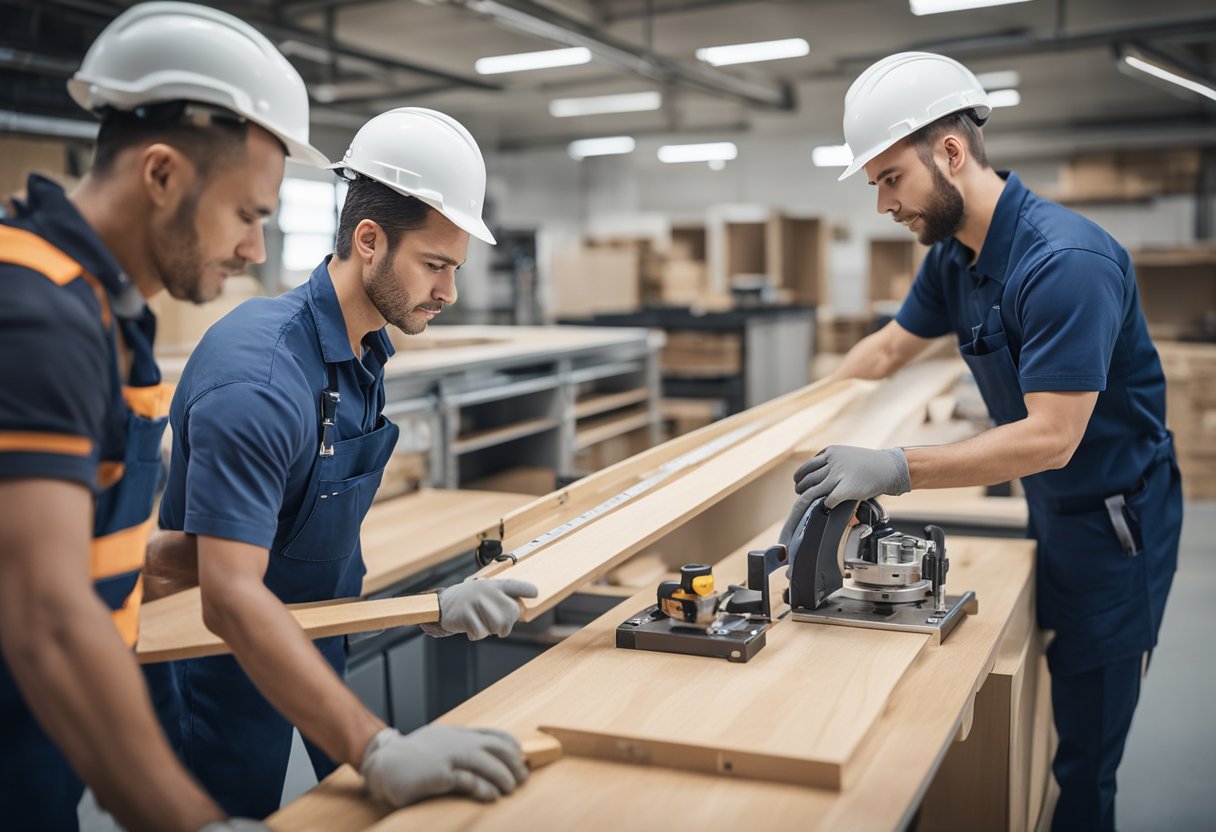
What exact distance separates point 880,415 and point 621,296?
7197 mm

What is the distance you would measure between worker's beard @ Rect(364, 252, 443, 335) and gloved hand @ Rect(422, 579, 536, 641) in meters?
0.45

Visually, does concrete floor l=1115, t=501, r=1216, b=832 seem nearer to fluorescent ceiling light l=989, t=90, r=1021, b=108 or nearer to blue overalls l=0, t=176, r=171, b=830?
blue overalls l=0, t=176, r=171, b=830

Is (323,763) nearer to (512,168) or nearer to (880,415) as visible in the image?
(880,415)

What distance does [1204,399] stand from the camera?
648cm

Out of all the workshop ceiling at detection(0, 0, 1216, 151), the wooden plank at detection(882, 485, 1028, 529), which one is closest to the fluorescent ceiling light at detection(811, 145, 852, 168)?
the workshop ceiling at detection(0, 0, 1216, 151)

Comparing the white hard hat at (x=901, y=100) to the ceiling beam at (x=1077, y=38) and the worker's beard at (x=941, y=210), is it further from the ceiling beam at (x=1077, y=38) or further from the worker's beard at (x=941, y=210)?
the ceiling beam at (x=1077, y=38)

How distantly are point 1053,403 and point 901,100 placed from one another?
0.65 metres

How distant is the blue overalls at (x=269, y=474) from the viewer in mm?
1305

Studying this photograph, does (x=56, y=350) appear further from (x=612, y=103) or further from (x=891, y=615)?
(x=612, y=103)

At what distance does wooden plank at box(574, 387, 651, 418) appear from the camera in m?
5.16

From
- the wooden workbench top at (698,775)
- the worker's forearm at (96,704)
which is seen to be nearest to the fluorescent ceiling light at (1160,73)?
the wooden workbench top at (698,775)

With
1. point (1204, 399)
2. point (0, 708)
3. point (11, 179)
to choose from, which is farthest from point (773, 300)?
point (0, 708)

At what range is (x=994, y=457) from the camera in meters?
1.85

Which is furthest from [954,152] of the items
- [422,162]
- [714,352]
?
[714,352]
